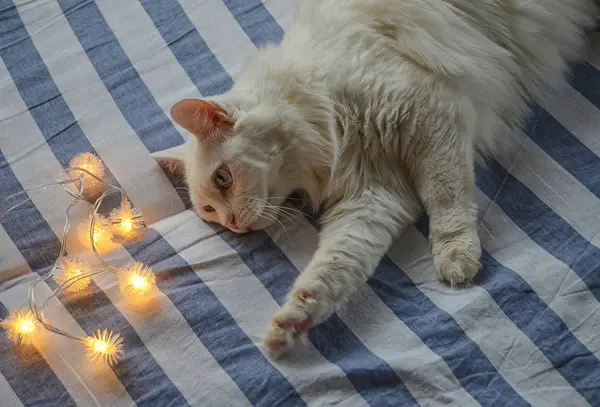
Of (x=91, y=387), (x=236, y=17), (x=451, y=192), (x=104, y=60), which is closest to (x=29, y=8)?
(x=104, y=60)

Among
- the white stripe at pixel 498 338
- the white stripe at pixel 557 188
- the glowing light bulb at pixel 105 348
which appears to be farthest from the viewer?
the white stripe at pixel 557 188

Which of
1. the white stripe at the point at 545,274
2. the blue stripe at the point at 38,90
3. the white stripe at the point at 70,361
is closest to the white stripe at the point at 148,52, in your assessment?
the blue stripe at the point at 38,90

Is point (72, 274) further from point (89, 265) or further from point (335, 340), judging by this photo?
point (335, 340)

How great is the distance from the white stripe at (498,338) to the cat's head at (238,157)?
35 cm

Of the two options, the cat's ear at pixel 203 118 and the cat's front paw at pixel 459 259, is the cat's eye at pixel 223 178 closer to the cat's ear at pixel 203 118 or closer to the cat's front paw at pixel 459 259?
the cat's ear at pixel 203 118

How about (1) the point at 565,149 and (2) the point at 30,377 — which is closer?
(2) the point at 30,377

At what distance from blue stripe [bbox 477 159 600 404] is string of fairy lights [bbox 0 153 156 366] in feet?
2.57

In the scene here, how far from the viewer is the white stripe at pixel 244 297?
4.20 ft

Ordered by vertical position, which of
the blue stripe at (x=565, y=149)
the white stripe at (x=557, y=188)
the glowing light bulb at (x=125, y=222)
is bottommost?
the glowing light bulb at (x=125, y=222)

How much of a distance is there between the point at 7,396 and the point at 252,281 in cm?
56

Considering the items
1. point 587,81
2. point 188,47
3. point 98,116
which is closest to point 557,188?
point 587,81

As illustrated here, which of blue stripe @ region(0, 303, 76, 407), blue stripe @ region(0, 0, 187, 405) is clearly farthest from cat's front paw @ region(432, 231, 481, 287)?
blue stripe @ region(0, 303, 76, 407)

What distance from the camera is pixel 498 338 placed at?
1.31m

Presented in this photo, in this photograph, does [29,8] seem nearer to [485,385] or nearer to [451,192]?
[451,192]
